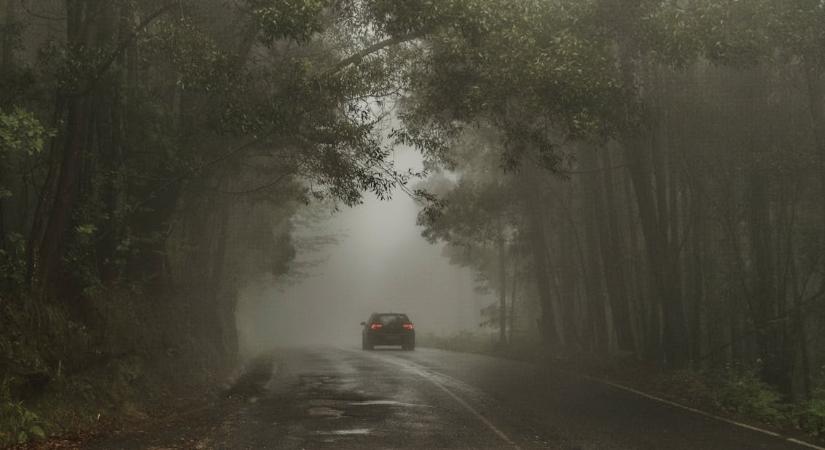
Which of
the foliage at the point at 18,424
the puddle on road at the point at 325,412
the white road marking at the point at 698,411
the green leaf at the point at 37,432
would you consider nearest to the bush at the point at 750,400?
the white road marking at the point at 698,411

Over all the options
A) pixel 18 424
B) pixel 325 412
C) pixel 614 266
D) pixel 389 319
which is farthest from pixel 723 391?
pixel 389 319

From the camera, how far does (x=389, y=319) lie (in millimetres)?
32438

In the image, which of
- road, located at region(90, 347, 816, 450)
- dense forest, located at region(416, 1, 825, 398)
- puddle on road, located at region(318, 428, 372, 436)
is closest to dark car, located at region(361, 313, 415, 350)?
dense forest, located at region(416, 1, 825, 398)

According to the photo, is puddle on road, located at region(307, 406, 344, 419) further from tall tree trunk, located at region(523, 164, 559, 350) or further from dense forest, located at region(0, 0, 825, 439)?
tall tree trunk, located at region(523, 164, 559, 350)

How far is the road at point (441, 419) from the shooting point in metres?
9.36

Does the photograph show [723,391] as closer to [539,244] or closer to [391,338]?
[539,244]

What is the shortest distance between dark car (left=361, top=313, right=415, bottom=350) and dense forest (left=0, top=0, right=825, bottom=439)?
514 inches

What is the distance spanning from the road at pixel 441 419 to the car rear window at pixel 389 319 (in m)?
14.3

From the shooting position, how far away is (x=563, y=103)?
41.8 feet

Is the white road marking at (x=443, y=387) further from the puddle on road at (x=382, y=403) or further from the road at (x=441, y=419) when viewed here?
the puddle on road at (x=382, y=403)

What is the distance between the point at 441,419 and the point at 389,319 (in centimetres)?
2121

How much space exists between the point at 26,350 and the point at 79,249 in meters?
2.35

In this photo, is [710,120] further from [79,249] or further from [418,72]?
[79,249]

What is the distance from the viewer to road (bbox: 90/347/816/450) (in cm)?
936
